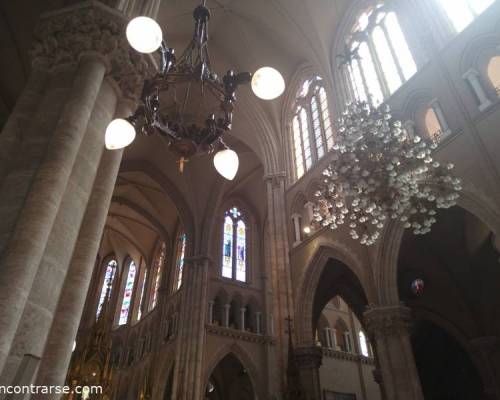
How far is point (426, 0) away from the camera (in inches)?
400

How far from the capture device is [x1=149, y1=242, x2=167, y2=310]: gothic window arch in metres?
22.3

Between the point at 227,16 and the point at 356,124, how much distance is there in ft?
28.8

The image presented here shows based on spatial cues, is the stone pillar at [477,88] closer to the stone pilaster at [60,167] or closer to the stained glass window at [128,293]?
the stone pilaster at [60,167]

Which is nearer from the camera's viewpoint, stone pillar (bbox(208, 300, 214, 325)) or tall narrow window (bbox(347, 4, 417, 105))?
tall narrow window (bbox(347, 4, 417, 105))

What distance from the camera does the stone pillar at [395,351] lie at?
8055mm

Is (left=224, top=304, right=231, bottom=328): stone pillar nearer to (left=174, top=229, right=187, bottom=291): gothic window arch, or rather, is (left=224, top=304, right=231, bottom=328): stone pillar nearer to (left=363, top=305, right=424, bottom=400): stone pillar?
(left=174, top=229, right=187, bottom=291): gothic window arch

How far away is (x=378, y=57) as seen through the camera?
11.8 metres

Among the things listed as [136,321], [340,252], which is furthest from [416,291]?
[136,321]

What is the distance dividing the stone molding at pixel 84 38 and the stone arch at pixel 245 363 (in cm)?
1314

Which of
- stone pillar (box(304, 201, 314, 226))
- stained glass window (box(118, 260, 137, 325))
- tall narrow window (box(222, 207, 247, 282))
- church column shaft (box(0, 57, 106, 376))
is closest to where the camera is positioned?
church column shaft (box(0, 57, 106, 376))

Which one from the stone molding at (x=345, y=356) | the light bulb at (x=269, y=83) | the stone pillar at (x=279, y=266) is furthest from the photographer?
the stone molding at (x=345, y=356)

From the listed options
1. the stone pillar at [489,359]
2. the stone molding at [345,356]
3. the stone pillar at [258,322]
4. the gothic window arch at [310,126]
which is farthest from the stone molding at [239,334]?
the stone pillar at [489,359]

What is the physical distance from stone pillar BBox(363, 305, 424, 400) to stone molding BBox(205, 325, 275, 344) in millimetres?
9360

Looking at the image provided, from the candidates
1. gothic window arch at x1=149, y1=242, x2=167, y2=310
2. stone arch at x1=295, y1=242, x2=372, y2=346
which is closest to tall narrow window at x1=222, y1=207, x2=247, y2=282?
gothic window arch at x1=149, y1=242, x2=167, y2=310
